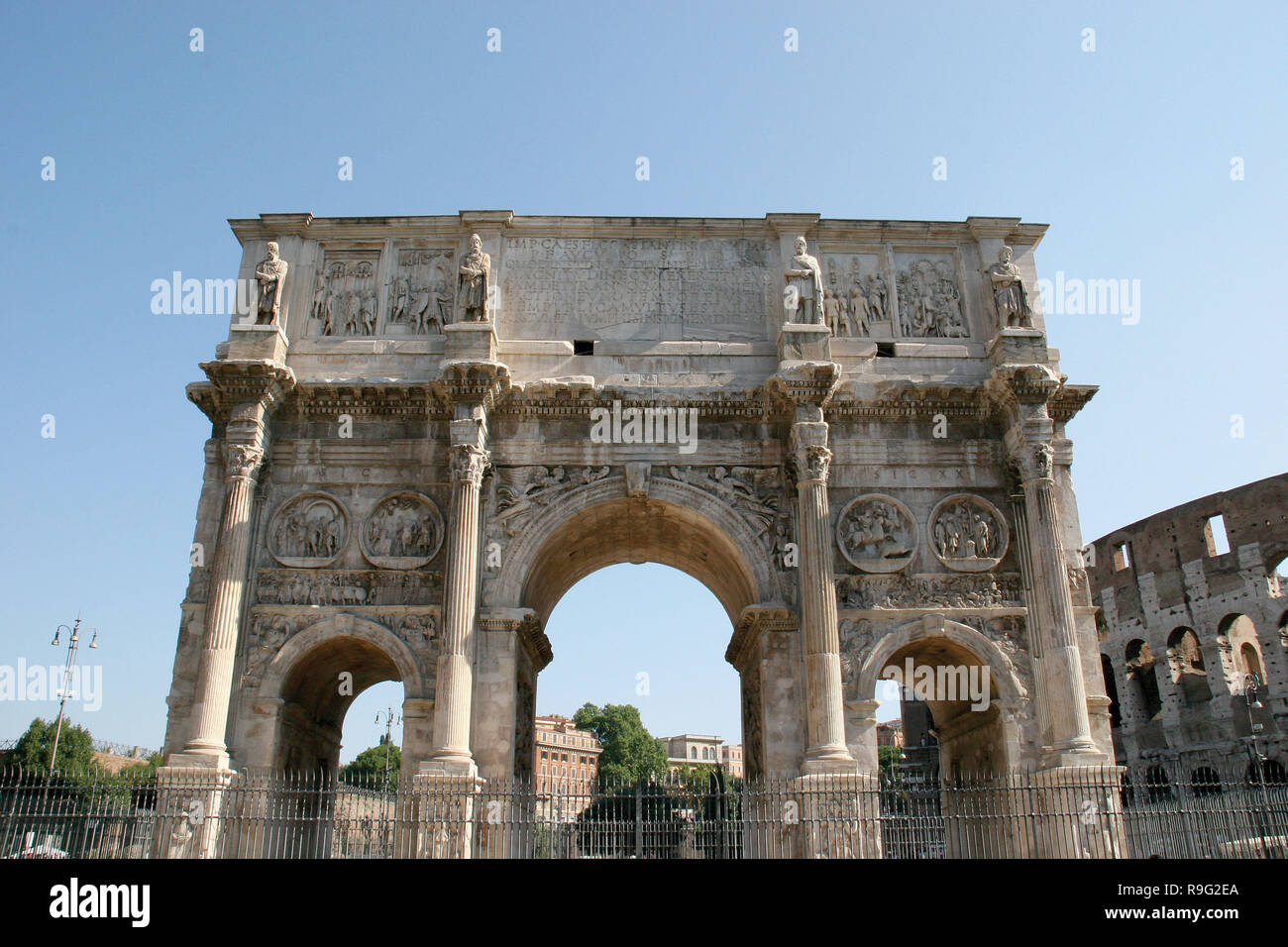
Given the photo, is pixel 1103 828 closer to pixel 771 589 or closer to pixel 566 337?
pixel 771 589

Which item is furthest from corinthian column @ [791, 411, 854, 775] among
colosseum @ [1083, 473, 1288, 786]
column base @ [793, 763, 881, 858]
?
colosseum @ [1083, 473, 1288, 786]

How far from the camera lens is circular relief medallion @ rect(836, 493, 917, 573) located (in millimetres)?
15789

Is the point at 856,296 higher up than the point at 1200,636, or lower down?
higher up

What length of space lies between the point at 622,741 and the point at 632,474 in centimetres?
5162

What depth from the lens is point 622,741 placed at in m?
64.5

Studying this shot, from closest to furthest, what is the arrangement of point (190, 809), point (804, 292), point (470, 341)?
point (190, 809)
point (470, 341)
point (804, 292)

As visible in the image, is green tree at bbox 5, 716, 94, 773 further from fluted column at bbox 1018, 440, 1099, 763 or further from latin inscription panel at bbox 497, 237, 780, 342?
fluted column at bbox 1018, 440, 1099, 763

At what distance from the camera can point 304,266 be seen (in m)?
17.5

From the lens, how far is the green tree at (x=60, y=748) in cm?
3506

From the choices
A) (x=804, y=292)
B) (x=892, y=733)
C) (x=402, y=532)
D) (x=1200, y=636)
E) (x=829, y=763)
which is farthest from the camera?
(x=892, y=733)

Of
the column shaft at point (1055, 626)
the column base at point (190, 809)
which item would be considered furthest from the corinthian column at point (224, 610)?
the column shaft at point (1055, 626)

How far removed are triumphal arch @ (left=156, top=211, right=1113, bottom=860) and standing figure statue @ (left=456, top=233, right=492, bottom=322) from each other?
51 mm

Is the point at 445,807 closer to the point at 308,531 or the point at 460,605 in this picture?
the point at 460,605

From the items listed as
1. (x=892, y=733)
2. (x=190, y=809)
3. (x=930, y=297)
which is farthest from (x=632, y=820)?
(x=892, y=733)
